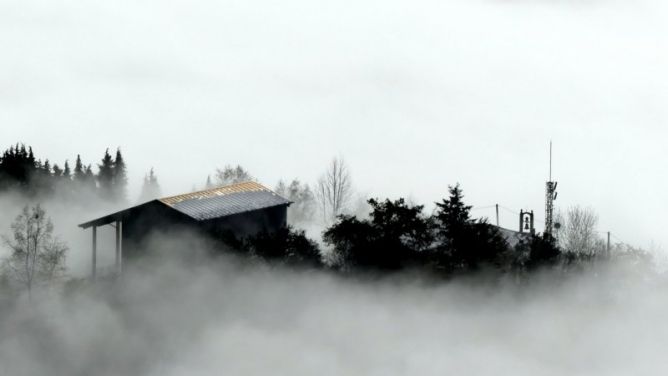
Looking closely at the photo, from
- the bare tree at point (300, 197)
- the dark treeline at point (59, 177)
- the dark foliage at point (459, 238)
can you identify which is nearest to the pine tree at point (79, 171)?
the dark treeline at point (59, 177)

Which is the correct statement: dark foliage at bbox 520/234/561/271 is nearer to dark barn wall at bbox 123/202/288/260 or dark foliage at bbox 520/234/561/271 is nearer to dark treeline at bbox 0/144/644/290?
dark treeline at bbox 0/144/644/290

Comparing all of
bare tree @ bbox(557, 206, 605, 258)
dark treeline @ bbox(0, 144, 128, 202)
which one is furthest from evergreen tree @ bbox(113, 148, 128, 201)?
bare tree @ bbox(557, 206, 605, 258)

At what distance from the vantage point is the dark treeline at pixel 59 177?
113 m

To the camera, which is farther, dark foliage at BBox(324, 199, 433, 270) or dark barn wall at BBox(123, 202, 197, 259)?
dark barn wall at BBox(123, 202, 197, 259)

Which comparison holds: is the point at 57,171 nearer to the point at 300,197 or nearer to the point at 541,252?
the point at 300,197

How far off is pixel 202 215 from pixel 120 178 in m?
81.8

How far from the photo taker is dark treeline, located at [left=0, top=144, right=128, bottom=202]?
112875 millimetres

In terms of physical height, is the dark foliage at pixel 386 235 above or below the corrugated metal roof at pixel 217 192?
below

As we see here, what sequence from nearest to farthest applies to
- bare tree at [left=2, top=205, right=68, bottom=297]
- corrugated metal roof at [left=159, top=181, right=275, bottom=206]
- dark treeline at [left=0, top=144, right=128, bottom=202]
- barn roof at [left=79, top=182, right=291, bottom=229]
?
barn roof at [left=79, top=182, right=291, bottom=229] → corrugated metal roof at [left=159, top=181, right=275, bottom=206] → bare tree at [left=2, top=205, right=68, bottom=297] → dark treeline at [left=0, top=144, right=128, bottom=202]

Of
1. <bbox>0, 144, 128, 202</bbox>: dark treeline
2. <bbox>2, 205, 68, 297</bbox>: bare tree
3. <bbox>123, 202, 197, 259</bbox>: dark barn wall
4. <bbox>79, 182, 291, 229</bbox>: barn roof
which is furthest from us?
<bbox>0, 144, 128, 202</bbox>: dark treeline

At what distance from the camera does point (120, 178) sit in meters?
146

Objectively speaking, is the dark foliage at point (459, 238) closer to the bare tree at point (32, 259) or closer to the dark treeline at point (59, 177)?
the bare tree at point (32, 259)

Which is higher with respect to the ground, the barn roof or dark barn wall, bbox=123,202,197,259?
the barn roof

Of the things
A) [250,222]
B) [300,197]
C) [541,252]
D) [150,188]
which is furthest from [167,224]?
[150,188]
